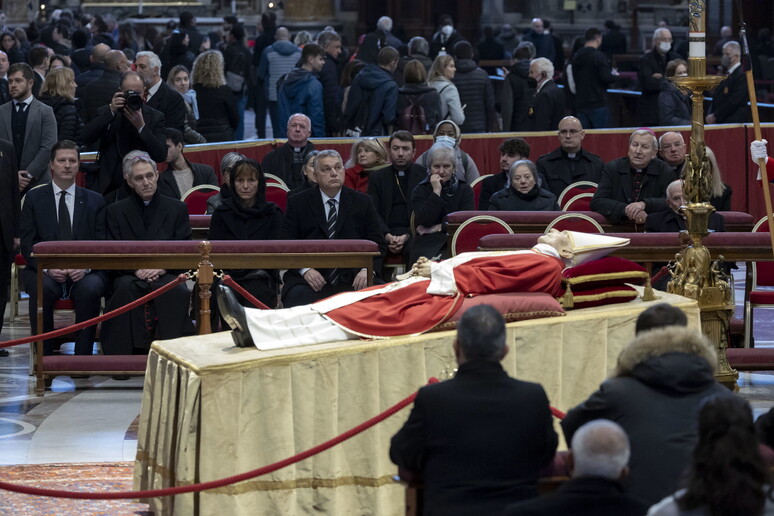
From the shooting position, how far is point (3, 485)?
564 cm

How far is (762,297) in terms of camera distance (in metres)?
8.99

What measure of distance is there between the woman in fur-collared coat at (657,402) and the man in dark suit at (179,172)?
6.90 meters

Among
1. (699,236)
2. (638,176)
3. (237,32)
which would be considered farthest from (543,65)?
(699,236)

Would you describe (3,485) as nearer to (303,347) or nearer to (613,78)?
(303,347)

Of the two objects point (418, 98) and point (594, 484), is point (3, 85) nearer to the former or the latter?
point (418, 98)

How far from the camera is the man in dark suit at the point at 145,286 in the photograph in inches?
353

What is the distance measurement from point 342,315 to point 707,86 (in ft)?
7.90

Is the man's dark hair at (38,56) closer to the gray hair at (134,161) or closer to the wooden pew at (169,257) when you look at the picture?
the gray hair at (134,161)

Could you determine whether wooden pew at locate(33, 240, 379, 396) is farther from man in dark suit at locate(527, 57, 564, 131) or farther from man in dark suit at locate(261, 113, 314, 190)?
man in dark suit at locate(527, 57, 564, 131)

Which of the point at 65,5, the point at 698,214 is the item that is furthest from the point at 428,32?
the point at 698,214

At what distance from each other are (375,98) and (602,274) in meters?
8.41

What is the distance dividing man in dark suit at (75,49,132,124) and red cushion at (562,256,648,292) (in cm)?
722

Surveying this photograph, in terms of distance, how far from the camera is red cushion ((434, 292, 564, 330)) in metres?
6.66

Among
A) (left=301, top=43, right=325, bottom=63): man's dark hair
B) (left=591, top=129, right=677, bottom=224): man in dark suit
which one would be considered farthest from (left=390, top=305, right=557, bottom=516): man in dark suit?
(left=301, top=43, right=325, bottom=63): man's dark hair
